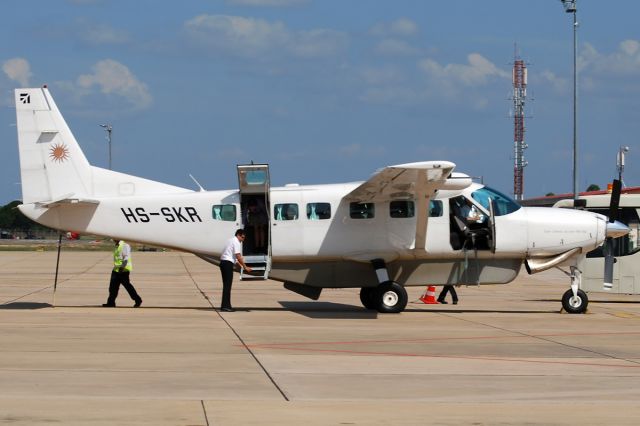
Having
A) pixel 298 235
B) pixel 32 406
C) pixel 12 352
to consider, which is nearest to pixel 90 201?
pixel 298 235

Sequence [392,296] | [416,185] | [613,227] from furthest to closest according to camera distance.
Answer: [613,227], [392,296], [416,185]

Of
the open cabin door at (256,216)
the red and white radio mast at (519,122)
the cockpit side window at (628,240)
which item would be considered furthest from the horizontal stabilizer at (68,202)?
the red and white radio mast at (519,122)

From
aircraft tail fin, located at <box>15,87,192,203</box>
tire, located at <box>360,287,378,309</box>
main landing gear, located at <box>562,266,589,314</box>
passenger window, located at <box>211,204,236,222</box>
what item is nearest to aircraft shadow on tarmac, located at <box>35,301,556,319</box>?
tire, located at <box>360,287,378,309</box>

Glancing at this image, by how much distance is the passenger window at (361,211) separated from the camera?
67.7 ft

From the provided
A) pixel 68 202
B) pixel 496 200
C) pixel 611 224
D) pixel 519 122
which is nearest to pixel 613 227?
pixel 611 224

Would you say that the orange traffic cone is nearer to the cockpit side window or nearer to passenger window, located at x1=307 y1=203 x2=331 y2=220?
passenger window, located at x1=307 y1=203 x2=331 y2=220

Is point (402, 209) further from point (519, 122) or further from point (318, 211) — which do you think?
point (519, 122)

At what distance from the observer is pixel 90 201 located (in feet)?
66.5

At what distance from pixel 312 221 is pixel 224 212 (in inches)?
69.7

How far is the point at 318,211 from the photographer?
→ 20.6 meters

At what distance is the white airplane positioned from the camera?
2039cm

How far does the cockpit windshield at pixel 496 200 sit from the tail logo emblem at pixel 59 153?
26.4 ft

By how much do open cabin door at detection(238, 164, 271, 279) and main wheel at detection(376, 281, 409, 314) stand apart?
2268 mm

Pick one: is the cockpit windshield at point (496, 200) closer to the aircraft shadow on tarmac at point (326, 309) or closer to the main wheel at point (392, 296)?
the main wheel at point (392, 296)
